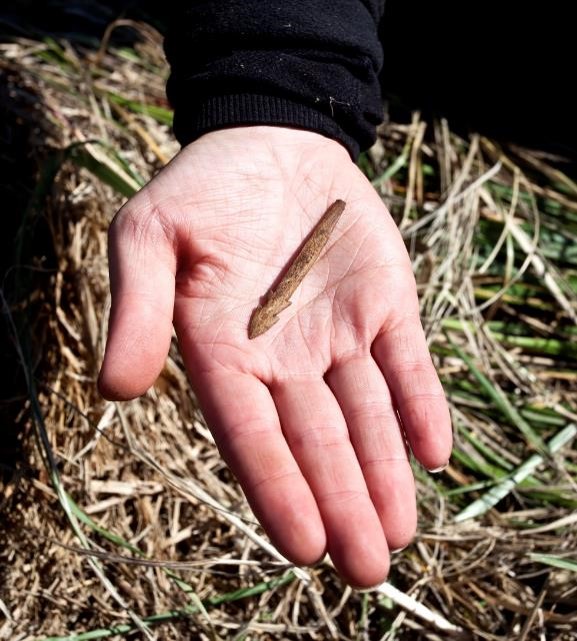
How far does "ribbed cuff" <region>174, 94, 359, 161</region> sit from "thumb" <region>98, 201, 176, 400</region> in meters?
0.51

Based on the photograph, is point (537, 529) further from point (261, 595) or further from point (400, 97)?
point (400, 97)

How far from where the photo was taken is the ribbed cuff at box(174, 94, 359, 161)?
7.55ft

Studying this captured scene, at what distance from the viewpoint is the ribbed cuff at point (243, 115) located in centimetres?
230

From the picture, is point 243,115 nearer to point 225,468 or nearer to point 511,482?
point 225,468

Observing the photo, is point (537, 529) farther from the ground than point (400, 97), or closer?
closer

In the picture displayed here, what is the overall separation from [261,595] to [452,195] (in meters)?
1.81

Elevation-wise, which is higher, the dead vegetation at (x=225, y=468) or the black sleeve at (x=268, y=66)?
the black sleeve at (x=268, y=66)

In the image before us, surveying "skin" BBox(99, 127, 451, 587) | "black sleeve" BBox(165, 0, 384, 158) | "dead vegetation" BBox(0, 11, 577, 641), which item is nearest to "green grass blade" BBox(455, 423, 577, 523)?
"dead vegetation" BBox(0, 11, 577, 641)

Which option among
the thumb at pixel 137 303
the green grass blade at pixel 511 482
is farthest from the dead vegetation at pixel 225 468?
the thumb at pixel 137 303

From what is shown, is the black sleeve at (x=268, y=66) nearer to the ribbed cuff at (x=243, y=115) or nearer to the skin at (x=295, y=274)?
the ribbed cuff at (x=243, y=115)

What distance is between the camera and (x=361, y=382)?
1883 millimetres

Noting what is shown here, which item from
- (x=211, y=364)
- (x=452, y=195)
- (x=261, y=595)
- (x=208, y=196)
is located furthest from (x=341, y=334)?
(x=452, y=195)

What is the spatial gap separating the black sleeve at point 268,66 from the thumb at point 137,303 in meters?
0.55

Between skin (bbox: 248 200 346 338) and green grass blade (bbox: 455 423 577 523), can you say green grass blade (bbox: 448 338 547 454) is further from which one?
skin (bbox: 248 200 346 338)
